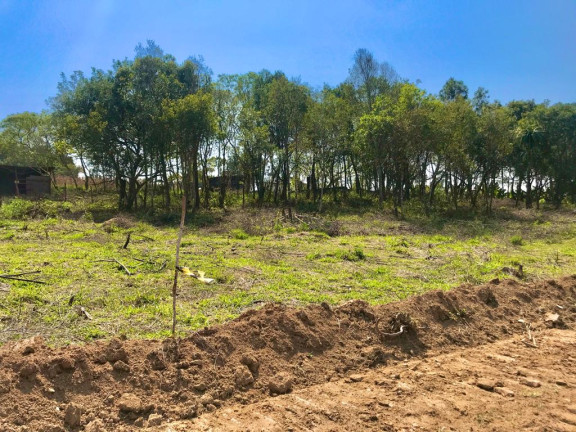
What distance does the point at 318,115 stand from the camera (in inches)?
1078

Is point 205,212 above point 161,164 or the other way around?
the other way around

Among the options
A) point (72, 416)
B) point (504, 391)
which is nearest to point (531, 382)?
point (504, 391)

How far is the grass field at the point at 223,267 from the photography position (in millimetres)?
5602

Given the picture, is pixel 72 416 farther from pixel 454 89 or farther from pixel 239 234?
pixel 454 89

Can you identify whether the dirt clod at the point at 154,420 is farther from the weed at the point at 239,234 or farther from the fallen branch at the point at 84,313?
Result: the weed at the point at 239,234

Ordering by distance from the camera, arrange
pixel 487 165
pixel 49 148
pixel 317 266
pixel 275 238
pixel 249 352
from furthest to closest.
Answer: pixel 49 148 → pixel 487 165 → pixel 275 238 → pixel 317 266 → pixel 249 352

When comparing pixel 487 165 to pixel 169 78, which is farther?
pixel 487 165

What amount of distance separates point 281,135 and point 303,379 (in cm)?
2675

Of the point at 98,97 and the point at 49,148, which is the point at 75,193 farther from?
the point at 98,97

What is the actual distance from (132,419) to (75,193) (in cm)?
3224

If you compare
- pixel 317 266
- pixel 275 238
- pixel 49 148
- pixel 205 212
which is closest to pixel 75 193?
pixel 49 148

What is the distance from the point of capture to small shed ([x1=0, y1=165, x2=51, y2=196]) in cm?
2802

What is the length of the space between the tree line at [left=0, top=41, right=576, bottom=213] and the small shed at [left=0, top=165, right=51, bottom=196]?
2.28 metres

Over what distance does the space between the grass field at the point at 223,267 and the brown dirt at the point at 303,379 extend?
1.26 m
